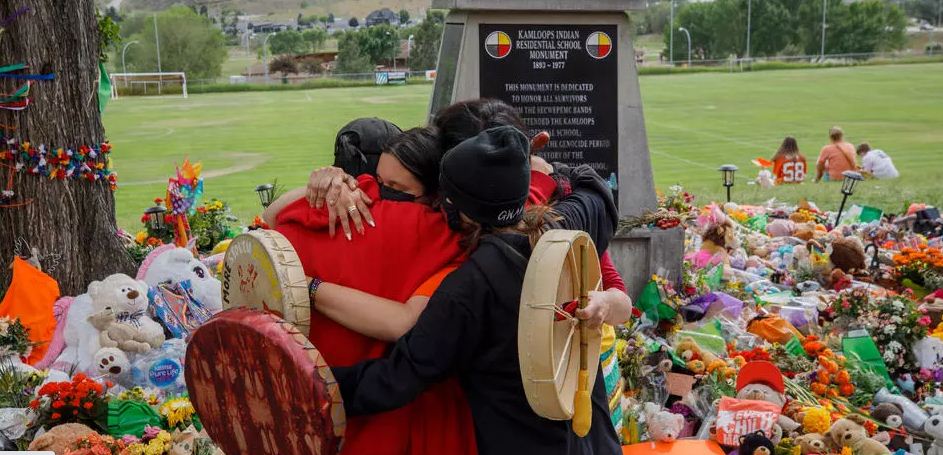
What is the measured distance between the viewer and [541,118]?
6754 millimetres

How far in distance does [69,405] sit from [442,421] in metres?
2.94

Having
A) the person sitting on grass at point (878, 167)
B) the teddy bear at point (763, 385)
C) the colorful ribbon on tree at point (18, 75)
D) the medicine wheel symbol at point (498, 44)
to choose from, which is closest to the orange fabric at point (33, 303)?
the colorful ribbon on tree at point (18, 75)

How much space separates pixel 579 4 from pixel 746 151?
23.5 m

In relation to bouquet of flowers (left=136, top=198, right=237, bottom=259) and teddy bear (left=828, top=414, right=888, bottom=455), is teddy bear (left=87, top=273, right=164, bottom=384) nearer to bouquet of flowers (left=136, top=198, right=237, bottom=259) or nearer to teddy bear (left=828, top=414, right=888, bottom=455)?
bouquet of flowers (left=136, top=198, right=237, bottom=259)

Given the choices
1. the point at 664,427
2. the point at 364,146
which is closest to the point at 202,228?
the point at 664,427

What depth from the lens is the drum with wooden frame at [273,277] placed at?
2.55m

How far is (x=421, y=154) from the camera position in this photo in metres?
2.83

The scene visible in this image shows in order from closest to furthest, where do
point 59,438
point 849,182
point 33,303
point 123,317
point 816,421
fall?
point 59,438 → point 816,421 → point 123,317 → point 33,303 → point 849,182

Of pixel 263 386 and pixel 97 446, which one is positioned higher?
pixel 263 386

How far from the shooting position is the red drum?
8.19 ft

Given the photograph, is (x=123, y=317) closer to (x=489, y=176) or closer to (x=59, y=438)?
(x=59, y=438)

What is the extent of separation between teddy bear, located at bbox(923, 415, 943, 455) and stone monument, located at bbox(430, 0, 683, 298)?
6.68ft

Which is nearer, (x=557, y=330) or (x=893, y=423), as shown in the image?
(x=557, y=330)

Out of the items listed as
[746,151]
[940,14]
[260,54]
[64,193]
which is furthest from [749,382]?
[940,14]
